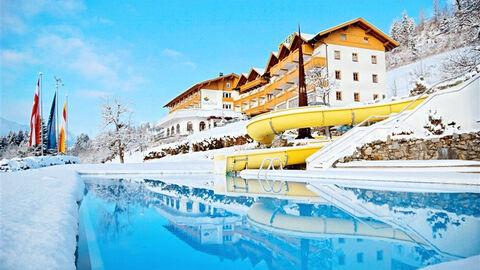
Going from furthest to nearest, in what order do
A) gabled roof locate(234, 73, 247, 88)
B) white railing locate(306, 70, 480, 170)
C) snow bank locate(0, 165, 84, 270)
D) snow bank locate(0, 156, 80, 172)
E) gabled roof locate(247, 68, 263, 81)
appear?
gabled roof locate(234, 73, 247, 88)
gabled roof locate(247, 68, 263, 81)
snow bank locate(0, 156, 80, 172)
white railing locate(306, 70, 480, 170)
snow bank locate(0, 165, 84, 270)

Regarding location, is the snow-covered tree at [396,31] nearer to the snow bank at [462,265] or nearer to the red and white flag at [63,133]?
the red and white flag at [63,133]

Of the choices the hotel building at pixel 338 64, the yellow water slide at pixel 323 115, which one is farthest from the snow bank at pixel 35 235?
the hotel building at pixel 338 64

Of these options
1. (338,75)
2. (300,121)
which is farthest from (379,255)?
(338,75)

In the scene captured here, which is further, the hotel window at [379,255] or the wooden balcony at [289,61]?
the wooden balcony at [289,61]

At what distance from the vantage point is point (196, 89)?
157 ft

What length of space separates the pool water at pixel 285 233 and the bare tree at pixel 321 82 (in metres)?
19.7

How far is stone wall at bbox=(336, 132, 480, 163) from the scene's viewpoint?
9046 mm

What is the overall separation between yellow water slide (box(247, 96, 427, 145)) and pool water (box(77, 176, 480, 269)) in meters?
6.67

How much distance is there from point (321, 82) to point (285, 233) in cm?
2397

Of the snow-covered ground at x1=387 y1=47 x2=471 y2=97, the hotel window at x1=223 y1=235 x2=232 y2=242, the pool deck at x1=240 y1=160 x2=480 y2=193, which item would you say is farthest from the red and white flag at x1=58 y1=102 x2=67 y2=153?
the snow-covered ground at x1=387 y1=47 x2=471 y2=97

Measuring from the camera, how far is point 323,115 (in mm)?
12391

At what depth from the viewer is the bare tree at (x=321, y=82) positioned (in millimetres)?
24688

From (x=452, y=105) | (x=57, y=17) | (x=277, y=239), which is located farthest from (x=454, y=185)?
(x=57, y=17)

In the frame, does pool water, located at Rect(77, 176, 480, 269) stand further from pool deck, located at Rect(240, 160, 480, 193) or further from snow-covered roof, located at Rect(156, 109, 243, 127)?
snow-covered roof, located at Rect(156, 109, 243, 127)
